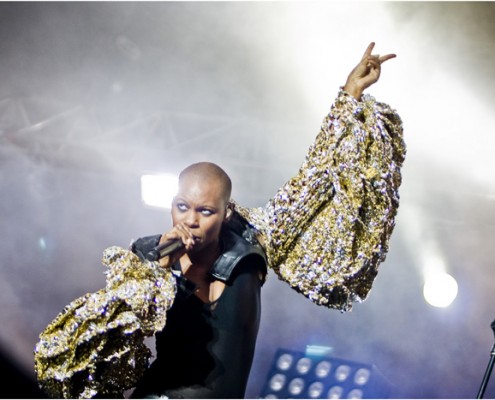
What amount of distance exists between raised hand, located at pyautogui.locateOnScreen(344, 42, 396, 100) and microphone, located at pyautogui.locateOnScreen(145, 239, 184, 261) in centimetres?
78

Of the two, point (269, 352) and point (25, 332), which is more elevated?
point (269, 352)

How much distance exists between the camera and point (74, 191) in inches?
207

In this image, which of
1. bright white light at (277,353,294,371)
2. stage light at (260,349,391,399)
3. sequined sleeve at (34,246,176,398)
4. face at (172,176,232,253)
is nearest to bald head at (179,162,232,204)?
face at (172,176,232,253)

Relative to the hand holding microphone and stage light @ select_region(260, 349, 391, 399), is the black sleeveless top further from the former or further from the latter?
stage light @ select_region(260, 349, 391, 399)

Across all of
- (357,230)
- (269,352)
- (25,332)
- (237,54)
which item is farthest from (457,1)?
(25,332)

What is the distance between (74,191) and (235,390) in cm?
399

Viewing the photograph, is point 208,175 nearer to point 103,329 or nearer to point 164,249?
point 164,249

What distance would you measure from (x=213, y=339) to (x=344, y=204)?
1.99ft

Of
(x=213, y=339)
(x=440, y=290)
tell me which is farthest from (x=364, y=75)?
(x=440, y=290)

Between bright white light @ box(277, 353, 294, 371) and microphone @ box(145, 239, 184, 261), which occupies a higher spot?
microphone @ box(145, 239, 184, 261)

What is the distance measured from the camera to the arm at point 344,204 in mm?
Answer: 1736

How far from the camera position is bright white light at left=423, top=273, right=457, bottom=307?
4812 millimetres

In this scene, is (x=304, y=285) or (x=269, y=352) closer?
(x=304, y=285)

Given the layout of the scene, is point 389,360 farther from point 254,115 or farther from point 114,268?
point 114,268
